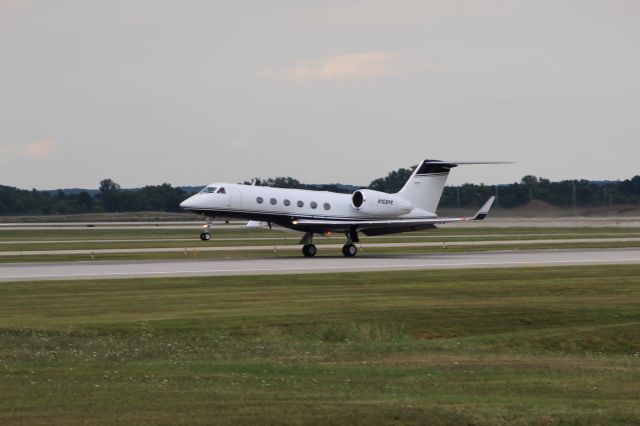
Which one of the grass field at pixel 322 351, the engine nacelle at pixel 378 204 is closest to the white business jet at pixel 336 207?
the engine nacelle at pixel 378 204

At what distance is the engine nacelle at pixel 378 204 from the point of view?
2185 inches

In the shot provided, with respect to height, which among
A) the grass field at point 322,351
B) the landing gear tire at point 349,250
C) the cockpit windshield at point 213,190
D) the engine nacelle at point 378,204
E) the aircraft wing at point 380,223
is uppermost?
the cockpit windshield at point 213,190

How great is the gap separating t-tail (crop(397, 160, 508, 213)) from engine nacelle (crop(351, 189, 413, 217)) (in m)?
0.84

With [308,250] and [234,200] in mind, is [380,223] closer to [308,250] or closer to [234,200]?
[308,250]

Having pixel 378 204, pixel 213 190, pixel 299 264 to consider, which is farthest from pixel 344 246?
pixel 213 190

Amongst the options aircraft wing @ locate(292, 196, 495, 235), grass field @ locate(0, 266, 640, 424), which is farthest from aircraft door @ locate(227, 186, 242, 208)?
grass field @ locate(0, 266, 640, 424)

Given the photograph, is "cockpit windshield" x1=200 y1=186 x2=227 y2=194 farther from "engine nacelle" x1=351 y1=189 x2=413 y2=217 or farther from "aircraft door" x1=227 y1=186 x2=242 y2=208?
"engine nacelle" x1=351 y1=189 x2=413 y2=217

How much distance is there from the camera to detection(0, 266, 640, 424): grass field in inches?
586

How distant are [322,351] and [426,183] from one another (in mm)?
37216

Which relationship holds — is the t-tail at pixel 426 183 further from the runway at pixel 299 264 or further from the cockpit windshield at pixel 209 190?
the cockpit windshield at pixel 209 190

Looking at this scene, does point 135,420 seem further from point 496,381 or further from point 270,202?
point 270,202

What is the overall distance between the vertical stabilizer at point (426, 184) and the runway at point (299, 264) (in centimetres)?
345

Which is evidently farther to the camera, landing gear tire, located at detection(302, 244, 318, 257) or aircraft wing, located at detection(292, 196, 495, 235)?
landing gear tire, located at detection(302, 244, 318, 257)

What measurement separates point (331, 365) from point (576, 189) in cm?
7509
